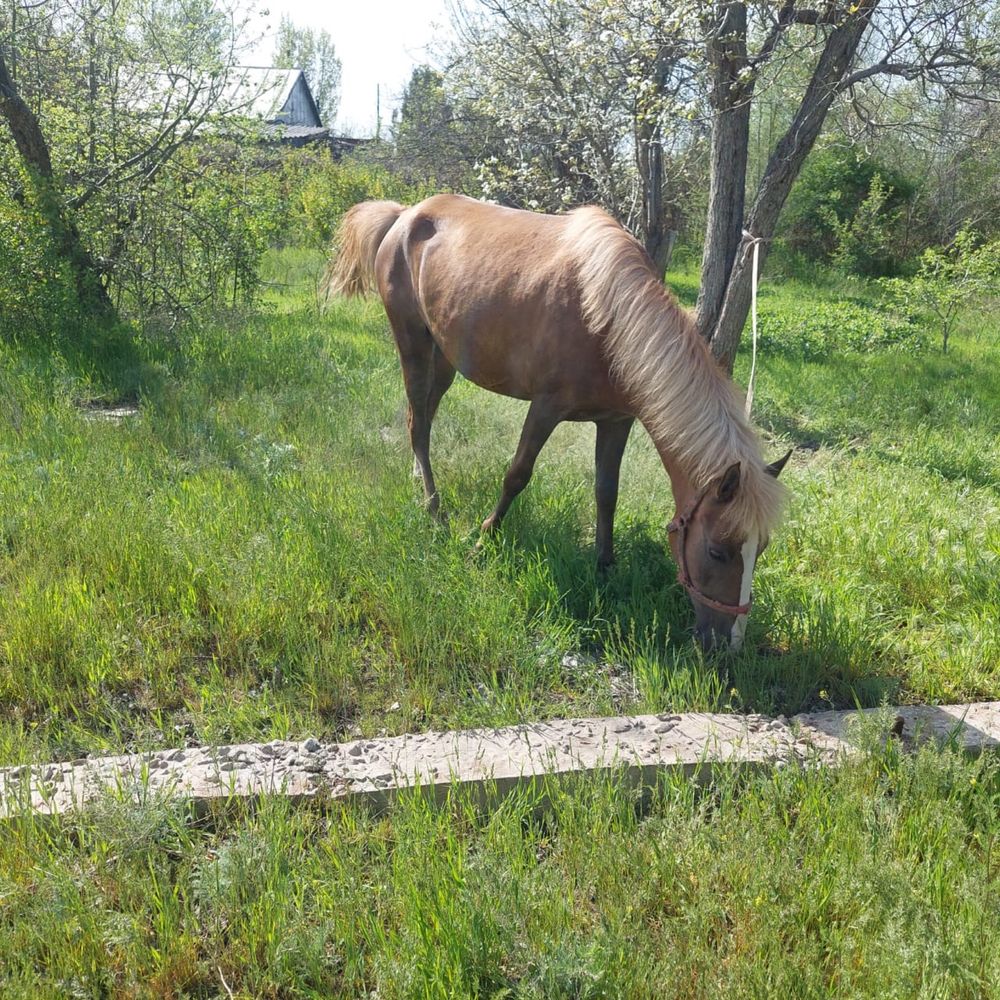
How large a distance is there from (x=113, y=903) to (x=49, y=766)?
64 cm

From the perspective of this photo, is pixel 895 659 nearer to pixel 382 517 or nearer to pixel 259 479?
pixel 382 517

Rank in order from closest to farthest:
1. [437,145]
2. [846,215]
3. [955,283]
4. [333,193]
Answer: [955,283] < [333,193] < [437,145] < [846,215]

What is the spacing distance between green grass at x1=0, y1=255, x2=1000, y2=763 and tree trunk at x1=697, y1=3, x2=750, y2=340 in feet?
5.19

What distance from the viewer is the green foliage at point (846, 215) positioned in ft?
67.9

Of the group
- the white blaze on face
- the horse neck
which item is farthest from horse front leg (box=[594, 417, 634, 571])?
the white blaze on face

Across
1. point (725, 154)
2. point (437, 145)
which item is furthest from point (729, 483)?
point (437, 145)

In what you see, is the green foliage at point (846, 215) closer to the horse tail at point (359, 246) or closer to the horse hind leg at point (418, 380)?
the horse tail at point (359, 246)

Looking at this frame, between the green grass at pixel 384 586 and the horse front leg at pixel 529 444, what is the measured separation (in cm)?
24

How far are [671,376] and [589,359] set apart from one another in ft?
1.88

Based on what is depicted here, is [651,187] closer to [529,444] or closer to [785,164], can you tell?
[785,164]

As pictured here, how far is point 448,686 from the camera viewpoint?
326 cm

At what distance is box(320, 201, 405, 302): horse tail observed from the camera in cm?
589

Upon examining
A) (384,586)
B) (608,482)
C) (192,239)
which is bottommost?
(384,586)

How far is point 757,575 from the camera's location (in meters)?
4.14
